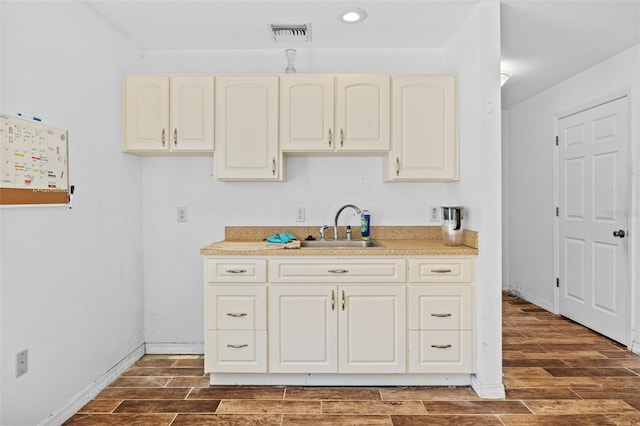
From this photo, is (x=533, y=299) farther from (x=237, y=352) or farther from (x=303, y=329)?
(x=237, y=352)

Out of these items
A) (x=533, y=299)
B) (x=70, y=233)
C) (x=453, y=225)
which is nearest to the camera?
(x=70, y=233)

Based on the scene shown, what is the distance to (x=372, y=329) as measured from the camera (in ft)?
8.59

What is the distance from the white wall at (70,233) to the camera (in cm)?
192

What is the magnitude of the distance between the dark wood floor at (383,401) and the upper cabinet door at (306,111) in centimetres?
168

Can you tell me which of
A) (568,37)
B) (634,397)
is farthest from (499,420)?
(568,37)

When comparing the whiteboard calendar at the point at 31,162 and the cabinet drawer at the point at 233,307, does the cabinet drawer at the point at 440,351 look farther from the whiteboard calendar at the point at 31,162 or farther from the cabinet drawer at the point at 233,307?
the whiteboard calendar at the point at 31,162

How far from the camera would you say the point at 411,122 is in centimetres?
289

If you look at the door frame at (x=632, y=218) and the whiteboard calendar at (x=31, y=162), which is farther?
the door frame at (x=632, y=218)

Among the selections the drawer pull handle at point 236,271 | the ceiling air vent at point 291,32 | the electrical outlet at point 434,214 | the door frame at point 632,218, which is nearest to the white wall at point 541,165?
the door frame at point 632,218

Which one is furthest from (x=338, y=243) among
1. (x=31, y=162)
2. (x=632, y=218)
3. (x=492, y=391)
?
(x=632, y=218)

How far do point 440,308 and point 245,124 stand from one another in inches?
71.3

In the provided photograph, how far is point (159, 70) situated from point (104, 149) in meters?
0.93

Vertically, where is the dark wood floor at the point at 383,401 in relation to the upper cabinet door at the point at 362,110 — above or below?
below

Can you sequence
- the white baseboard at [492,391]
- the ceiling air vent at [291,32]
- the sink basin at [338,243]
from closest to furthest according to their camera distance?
the white baseboard at [492,391]
the ceiling air vent at [291,32]
the sink basin at [338,243]
